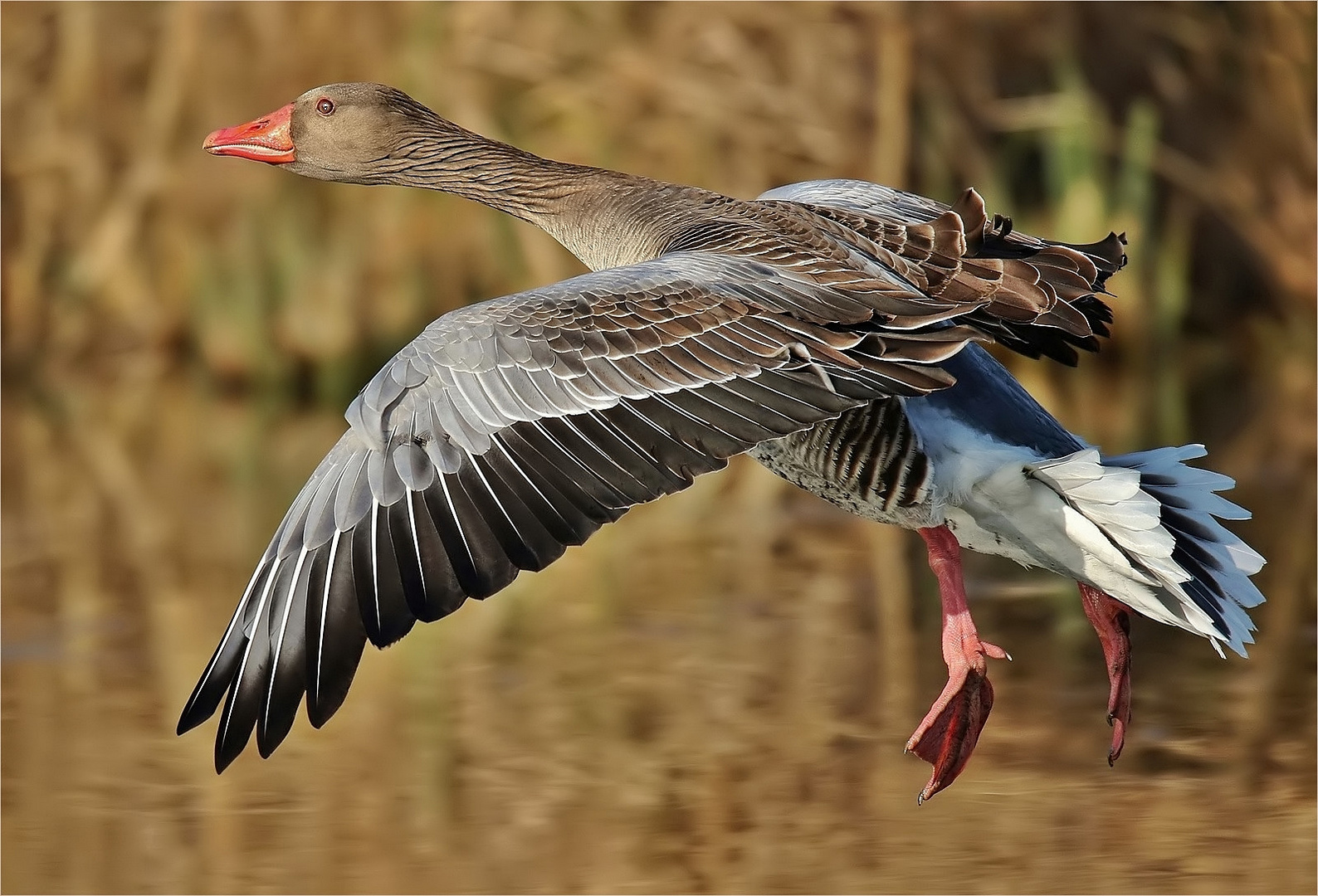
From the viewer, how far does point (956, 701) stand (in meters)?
6.44

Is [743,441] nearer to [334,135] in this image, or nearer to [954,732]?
[954,732]

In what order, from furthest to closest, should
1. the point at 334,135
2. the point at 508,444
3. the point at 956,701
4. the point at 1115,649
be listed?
the point at 334,135, the point at 1115,649, the point at 956,701, the point at 508,444

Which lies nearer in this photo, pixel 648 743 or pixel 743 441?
pixel 743 441

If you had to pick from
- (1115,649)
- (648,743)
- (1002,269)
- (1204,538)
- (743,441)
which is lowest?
(648,743)

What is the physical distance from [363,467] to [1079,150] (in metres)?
9.82

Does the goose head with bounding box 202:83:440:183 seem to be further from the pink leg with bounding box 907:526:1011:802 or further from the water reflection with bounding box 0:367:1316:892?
the pink leg with bounding box 907:526:1011:802

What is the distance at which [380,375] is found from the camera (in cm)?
562

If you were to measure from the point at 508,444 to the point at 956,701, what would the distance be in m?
1.92

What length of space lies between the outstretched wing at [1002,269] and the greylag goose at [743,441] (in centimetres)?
1

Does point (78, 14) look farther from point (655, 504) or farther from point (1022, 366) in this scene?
point (1022, 366)

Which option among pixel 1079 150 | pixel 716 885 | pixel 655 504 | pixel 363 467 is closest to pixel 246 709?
pixel 363 467

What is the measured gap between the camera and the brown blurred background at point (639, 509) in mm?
6867

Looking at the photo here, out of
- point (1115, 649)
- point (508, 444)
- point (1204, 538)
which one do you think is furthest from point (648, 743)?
point (508, 444)

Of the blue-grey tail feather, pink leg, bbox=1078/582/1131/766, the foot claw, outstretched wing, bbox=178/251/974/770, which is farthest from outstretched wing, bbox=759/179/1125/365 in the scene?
the foot claw
